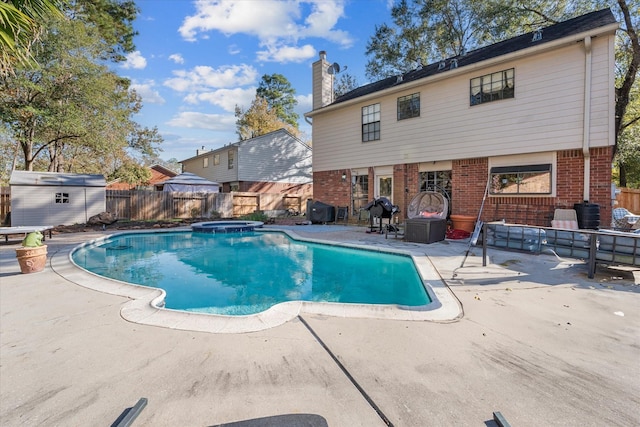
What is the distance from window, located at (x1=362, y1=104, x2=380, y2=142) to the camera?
496 inches

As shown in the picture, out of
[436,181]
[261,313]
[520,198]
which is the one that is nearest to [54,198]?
[261,313]

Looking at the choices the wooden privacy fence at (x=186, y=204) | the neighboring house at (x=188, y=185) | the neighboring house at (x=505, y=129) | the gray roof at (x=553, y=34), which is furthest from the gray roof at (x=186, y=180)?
the gray roof at (x=553, y=34)

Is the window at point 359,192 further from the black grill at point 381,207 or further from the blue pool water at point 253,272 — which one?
the blue pool water at point 253,272

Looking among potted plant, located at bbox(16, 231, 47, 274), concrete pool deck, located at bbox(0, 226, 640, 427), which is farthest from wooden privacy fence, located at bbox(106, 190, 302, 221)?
concrete pool deck, located at bbox(0, 226, 640, 427)

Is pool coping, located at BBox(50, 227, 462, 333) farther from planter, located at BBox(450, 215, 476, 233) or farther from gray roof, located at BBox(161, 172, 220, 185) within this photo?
gray roof, located at BBox(161, 172, 220, 185)

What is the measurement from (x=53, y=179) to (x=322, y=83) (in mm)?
12606

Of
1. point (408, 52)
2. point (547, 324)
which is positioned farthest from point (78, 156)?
point (547, 324)

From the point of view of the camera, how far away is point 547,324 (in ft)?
9.93

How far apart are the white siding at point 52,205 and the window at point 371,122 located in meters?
12.2

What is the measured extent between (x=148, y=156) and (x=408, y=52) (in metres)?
Result: 22.1

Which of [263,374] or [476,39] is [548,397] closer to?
[263,374]

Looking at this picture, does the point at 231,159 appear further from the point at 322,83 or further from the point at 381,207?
the point at 381,207

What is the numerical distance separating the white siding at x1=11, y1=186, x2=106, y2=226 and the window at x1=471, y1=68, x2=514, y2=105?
15.8 metres

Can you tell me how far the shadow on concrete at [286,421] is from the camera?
1.68 meters
